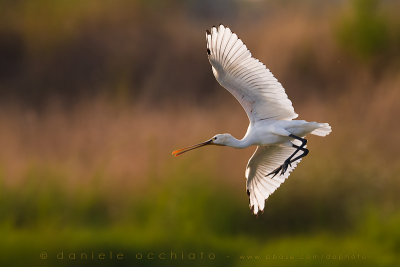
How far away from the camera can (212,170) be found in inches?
403

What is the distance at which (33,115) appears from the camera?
450 inches

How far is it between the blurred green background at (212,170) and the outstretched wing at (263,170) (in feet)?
3.41

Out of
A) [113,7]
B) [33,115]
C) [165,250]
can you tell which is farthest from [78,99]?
[165,250]

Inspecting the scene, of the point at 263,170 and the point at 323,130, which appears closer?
the point at 323,130

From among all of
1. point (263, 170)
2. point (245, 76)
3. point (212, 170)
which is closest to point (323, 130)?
point (245, 76)

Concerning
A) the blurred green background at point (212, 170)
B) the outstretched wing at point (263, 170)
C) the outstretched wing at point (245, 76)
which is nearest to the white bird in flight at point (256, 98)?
the outstretched wing at point (245, 76)

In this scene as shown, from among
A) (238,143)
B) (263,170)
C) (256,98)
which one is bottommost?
(263,170)

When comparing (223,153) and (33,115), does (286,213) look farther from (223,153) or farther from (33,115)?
(33,115)

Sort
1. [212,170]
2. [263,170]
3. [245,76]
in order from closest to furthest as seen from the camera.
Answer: [245,76]
[263,170]
[212,170]

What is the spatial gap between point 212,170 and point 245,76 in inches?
117

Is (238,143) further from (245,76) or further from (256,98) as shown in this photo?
(245,76)

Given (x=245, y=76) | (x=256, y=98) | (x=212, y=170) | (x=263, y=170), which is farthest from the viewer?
(x=212, y=170)

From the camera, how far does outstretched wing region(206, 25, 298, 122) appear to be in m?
7.27

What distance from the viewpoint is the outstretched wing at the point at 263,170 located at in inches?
320
